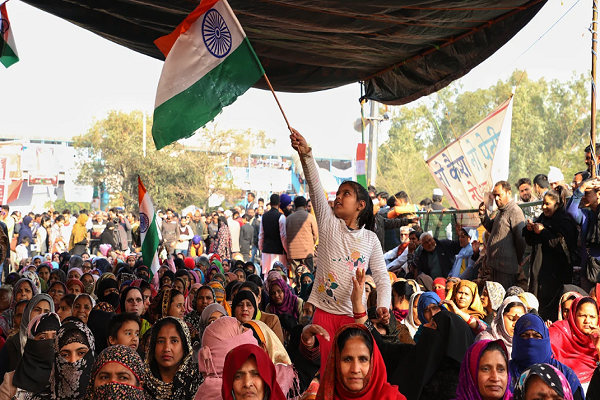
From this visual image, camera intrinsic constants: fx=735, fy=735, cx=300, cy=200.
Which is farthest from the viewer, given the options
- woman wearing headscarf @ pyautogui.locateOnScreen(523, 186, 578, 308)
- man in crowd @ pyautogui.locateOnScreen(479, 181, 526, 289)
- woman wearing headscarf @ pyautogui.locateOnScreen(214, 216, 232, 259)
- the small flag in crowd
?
woman wearing headscarf @ pyautogui.locateOnScreen(214, 216, 232, 259)

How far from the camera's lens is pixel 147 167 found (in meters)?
33.8

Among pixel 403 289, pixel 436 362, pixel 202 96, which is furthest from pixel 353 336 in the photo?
pixel 403 289

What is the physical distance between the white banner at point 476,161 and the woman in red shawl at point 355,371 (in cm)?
622

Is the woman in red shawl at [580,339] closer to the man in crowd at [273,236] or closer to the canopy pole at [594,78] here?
the canopy pole at [594,78]

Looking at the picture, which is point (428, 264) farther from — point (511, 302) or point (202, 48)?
point (202, 48)

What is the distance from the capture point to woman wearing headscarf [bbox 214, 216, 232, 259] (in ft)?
49.3

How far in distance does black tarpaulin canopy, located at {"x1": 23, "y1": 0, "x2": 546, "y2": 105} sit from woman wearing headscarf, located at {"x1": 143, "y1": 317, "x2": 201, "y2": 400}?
8.08ft

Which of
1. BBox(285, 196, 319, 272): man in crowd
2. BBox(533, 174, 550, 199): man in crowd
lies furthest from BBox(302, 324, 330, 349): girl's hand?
BBox(285, 196, 319, 272): man in crowd

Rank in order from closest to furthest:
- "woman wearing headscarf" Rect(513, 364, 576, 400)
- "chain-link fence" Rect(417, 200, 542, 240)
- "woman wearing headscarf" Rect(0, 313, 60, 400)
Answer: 1. "woman wearing headscarf" Rect(513, 364, 576, 400)
2. "woman wearing headscarf" Rect(0, 313, 60, 400)
3. "chain-link fence" Rect(417, 200, 542, 240)

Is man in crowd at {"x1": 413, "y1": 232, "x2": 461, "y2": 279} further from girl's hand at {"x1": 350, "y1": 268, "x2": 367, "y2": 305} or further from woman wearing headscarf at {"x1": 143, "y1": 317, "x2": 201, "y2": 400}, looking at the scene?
girl's hand at {"x1": 350, "y1": 268, "x2": 367, "y2": 305}

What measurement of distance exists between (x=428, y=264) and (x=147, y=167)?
2609 cm

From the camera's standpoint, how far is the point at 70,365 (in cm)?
392

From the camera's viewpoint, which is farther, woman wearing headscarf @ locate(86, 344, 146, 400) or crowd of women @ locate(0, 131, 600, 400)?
woman wearing headscarf @ locate(86, 344, 146, 400)

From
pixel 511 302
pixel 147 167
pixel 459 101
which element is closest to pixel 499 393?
pixel 511 302
